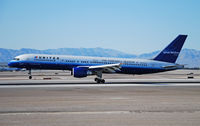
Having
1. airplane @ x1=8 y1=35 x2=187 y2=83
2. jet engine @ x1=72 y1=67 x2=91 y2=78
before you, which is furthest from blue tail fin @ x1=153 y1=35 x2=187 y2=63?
jet engine @ x1=72 y1=67 x2=91 y2=78

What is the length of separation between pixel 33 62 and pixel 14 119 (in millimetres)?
A: 30087

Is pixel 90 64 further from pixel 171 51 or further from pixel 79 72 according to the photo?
pixel 171 51

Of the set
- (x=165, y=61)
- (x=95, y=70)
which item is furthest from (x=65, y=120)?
(x=165, y=61)

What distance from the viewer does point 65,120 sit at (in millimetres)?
11789

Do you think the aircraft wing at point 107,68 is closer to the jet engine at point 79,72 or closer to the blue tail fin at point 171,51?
the jet engine at point 79,72

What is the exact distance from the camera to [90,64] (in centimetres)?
4219

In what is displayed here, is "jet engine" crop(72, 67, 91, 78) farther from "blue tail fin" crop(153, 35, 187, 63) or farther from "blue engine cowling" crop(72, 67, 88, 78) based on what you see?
"blue tail fin" crop(153, 35, 187, 63)

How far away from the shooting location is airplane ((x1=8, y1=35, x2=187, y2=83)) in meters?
40.3

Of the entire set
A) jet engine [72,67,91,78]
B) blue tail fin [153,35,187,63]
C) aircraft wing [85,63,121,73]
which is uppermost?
blue tail fin [153,35,187,63]

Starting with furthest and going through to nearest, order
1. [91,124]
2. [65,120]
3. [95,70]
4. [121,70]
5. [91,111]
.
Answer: [121,70] → [95,70] → [91,111] → [65,120] → [91,124]

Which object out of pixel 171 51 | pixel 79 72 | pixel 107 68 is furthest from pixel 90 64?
pixel 171 51

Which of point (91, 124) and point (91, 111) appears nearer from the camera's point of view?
point (91, 124)

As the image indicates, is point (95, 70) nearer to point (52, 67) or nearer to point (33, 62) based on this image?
point (52, 67)

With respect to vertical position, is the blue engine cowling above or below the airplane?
below
